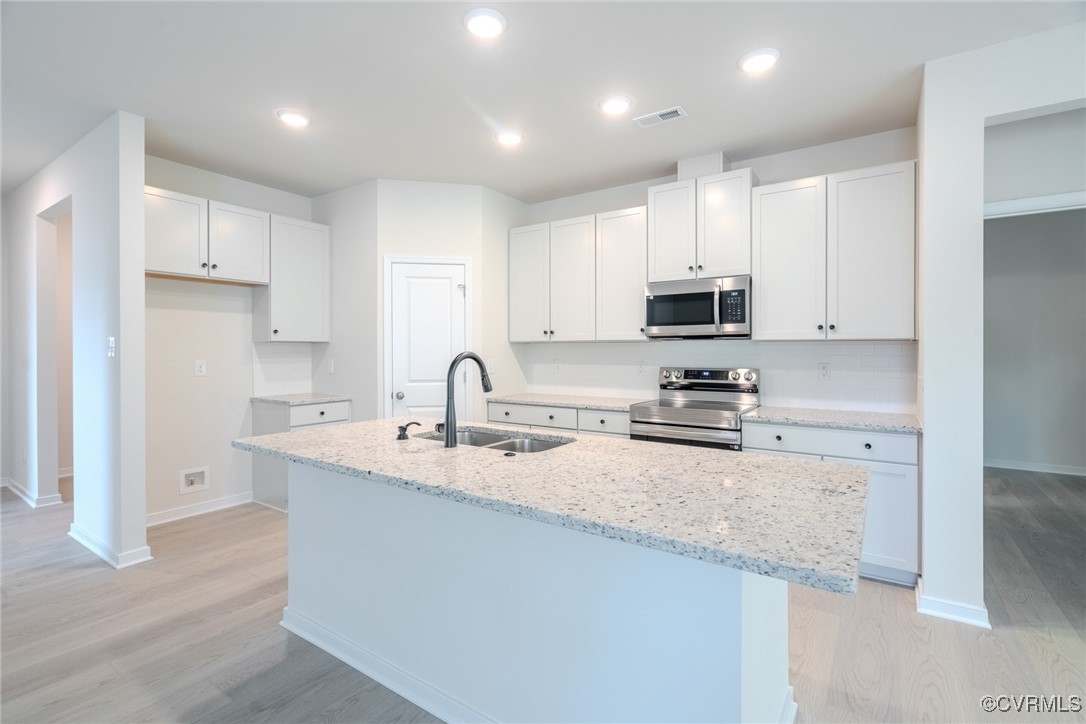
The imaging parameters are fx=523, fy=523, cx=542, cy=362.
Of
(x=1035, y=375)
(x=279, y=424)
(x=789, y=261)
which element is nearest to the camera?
(x=789, y=261)

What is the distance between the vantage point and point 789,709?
5.75 ft

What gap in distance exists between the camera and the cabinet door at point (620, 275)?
3809 millimetres

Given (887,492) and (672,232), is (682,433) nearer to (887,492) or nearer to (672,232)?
(887,492)

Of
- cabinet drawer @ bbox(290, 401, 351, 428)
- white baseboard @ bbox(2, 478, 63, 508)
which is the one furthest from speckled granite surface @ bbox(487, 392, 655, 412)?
white baseboard @ bbox(2, 478, 63, 508)

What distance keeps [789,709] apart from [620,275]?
2815 mm

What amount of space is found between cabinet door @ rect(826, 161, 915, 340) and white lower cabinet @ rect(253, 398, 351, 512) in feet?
11.6

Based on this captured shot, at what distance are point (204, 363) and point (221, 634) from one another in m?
2.37

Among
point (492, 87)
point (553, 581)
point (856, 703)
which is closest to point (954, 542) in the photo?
point (856, 703)

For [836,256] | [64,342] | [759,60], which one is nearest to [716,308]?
[836,256]

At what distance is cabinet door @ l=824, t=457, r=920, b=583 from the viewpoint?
2.66m

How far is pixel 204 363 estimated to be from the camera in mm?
4004

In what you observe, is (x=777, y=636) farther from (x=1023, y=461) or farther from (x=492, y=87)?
(x=1023, y=461)

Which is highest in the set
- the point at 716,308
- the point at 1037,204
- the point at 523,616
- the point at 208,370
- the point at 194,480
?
the point at 1037,204

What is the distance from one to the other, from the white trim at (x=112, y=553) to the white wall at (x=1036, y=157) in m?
5.12
